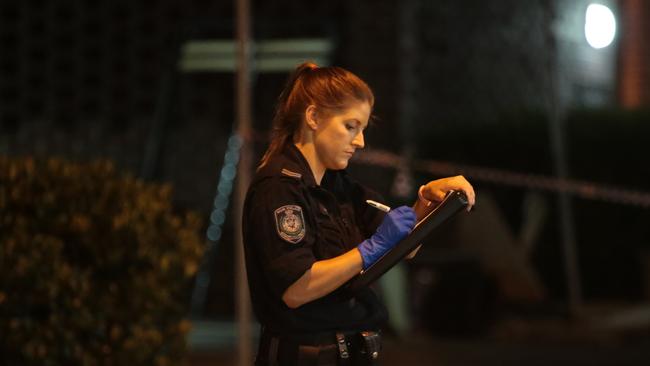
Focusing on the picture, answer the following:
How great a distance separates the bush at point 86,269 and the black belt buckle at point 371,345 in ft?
6.91

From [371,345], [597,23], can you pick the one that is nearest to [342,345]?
[371,345]

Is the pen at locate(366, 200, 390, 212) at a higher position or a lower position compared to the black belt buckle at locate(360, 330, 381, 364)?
higher

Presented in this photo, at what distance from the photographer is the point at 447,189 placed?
143 inches

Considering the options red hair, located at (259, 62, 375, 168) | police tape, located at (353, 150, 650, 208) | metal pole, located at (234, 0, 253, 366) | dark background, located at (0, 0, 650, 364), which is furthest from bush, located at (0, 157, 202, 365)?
dark background, located at (0, 0, 650, 364)

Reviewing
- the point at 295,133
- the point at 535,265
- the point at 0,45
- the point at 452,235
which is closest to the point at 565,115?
the point at 535,265

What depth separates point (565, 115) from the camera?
1436cm

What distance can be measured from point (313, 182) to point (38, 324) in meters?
2.22

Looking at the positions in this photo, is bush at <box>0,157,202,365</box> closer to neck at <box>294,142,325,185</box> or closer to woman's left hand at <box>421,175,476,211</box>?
neck at <box>294,142,325,185</box>

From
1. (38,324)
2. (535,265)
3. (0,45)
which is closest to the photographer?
(38,324)

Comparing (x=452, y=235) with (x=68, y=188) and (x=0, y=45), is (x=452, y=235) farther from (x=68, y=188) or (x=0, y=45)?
(x=68, y=188)

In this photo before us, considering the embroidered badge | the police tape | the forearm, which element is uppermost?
the embroidered badge

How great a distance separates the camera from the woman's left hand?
3576 millimetres

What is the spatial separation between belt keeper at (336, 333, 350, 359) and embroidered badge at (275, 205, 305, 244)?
28cm

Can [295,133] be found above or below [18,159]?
above
